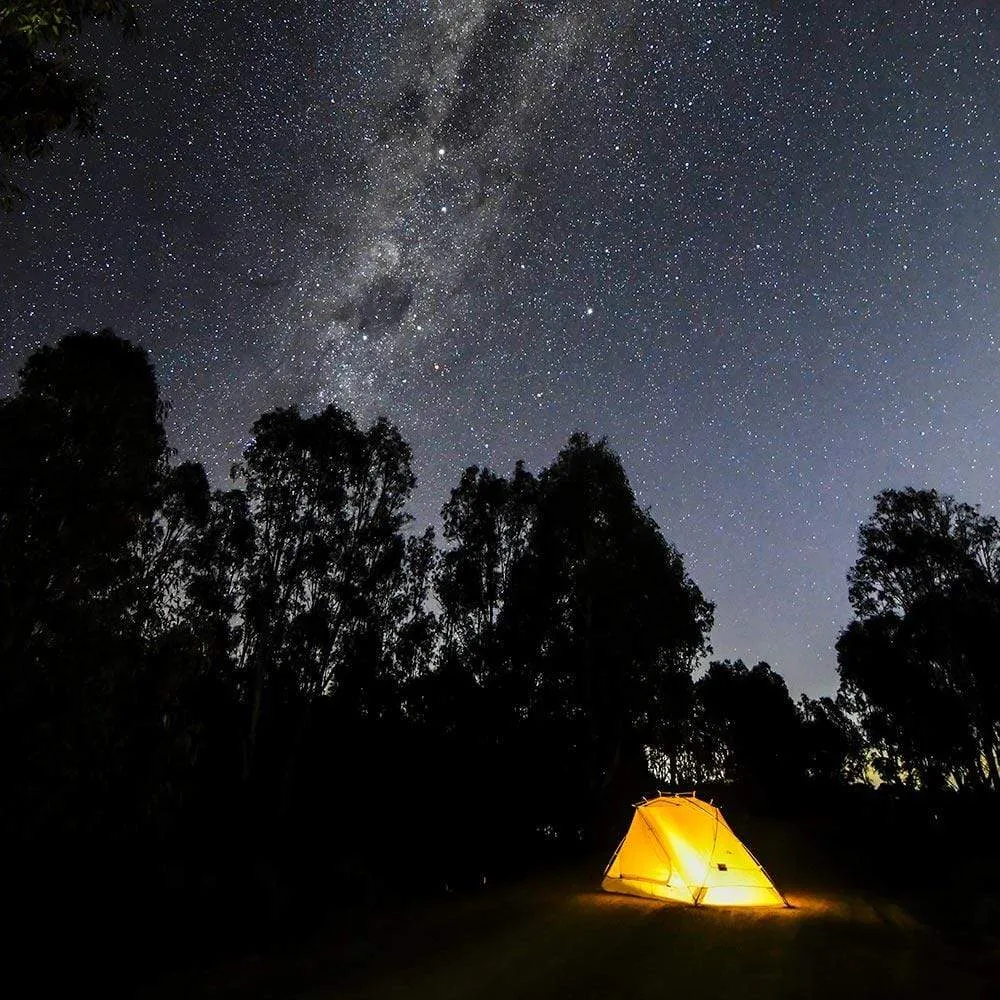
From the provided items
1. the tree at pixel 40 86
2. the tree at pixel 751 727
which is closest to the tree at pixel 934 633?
the tree at pixel 751 727

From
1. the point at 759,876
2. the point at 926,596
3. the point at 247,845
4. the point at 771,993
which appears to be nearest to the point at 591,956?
the point at 771,993

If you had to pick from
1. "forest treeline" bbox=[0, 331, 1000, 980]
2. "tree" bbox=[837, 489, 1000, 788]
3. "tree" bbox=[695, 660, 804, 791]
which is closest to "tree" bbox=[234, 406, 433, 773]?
"forest treeline" bbox=[0, 331, 1000, 980]

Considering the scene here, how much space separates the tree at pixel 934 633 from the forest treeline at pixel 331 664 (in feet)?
0.38

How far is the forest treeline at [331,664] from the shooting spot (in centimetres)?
920

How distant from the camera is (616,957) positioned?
8445 mm

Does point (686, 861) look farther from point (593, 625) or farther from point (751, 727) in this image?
point (751, 727)

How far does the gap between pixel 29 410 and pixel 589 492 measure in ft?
61.3

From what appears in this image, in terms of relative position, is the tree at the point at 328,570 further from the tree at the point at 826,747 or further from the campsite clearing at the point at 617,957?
the tree at the point at 826,747

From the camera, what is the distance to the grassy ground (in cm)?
705

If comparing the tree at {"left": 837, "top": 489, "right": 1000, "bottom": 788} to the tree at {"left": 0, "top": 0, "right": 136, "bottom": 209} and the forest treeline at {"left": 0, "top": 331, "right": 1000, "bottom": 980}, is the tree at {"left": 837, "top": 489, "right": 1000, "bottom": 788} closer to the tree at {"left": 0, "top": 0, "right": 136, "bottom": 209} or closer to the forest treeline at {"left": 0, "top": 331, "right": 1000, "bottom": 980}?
the forest treeline at {"left": 0, "top": 331, "right": 1000, "bottom": 980}

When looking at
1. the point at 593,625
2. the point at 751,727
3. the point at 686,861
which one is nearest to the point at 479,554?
the point at 593,625

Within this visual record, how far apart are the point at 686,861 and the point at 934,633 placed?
2098 cm

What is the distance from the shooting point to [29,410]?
9859 millimetres

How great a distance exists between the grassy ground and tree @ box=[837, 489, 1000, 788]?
1827cm
